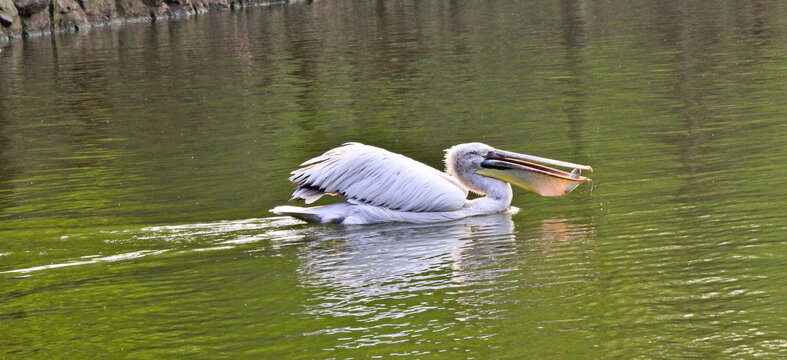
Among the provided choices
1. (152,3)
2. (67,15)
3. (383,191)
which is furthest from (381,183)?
(152,3)

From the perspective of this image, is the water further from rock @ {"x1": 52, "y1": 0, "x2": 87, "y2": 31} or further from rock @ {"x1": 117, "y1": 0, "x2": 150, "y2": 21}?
rock @ {"x1": 117, "y1": 0, "x2": 150, "y2": 21}

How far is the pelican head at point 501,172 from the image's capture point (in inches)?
309

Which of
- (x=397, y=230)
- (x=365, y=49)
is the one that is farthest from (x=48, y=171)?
(x=365, y=49)

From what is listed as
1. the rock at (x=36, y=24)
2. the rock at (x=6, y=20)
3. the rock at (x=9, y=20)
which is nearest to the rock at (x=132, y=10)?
the rock at (x=36, y=24)

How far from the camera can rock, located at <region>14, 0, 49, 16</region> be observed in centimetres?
3247

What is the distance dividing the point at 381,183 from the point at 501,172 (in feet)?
2.91

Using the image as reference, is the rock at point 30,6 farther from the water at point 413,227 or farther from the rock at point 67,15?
the water at point 413,227

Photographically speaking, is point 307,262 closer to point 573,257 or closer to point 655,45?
point 573,257

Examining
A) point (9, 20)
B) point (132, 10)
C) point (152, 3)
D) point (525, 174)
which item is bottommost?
point (525, 174)

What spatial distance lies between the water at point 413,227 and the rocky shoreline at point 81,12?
15.3m

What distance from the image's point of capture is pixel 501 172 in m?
7.91

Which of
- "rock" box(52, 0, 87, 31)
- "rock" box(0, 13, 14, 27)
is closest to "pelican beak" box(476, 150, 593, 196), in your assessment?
"rock" box(0, 13, 14, 27)

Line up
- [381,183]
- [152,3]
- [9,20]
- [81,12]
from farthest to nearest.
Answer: [152,3]
[81,12]
[9,20]
[381,183]

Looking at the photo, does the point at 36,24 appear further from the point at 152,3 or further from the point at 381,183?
the point at 381,183
